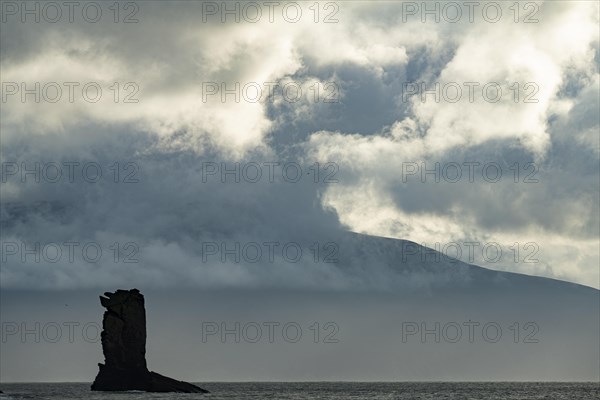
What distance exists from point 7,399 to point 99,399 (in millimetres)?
17438

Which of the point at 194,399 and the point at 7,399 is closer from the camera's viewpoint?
the point at 7,399

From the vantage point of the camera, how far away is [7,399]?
561 ft

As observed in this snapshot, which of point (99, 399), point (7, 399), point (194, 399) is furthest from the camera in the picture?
point (194, 399)

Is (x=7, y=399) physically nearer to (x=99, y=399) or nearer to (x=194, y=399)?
(x=99, y=399)

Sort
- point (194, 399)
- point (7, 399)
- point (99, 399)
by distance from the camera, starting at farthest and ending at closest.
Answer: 1. point (194, 399)
2. point (99, 399)
3. point (7, 399)

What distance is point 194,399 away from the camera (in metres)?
198

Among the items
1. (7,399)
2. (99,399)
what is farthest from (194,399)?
(7,399)

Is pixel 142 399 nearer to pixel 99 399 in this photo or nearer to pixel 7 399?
pixel 99 399

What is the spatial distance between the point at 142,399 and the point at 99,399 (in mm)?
9913

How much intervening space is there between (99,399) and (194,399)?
2177cm

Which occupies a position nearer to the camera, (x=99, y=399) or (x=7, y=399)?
(x=7, y=399)

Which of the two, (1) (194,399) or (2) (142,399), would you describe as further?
(1) (194,399)

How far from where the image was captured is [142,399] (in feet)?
582

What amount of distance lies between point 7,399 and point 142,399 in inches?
874
